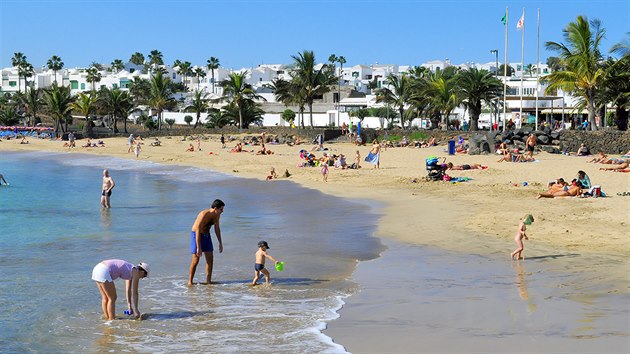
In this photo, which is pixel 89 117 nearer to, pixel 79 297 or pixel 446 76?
pixel 446 76

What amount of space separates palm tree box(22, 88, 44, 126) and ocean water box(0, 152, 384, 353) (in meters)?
52.8

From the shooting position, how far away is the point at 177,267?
1292cm

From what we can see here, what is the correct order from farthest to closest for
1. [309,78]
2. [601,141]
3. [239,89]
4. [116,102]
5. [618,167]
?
[116,102], [239,89], [309,78], [601,141], [618,167]

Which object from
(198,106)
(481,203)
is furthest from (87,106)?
(481,203)

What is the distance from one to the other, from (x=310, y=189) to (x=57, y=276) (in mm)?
14320

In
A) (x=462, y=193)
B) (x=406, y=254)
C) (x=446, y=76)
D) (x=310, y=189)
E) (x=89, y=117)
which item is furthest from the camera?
(x=89, y=117)

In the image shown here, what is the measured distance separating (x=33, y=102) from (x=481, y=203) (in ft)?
219

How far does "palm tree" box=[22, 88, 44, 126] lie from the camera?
3026 inches

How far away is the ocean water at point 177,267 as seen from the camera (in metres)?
8.79

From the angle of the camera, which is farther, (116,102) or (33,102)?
(33,102)

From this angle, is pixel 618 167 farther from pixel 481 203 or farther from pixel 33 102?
pixel 33 102

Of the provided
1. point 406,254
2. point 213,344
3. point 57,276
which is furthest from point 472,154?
point 213,344

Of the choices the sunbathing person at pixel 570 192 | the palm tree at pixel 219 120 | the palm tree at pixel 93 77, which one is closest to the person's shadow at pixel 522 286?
the sunbathing person at pixel 570 192

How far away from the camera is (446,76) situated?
51.0 meters
